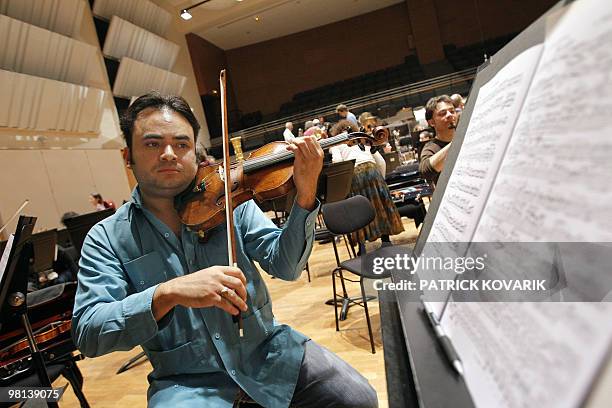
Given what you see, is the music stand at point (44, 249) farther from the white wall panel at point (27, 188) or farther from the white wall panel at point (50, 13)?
the white wall panel at point (50, 13)

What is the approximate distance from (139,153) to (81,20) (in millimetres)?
7736

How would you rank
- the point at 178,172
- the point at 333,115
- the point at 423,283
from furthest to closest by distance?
the point at 333,115
the point at 178,172
the point at 423,283

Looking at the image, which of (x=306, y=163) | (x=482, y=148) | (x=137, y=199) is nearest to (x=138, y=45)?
(x=137, y=199)

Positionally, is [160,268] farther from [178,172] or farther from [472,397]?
[472,397]

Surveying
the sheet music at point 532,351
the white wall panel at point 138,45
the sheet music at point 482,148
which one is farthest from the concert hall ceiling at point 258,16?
the sheet music at point 532,351

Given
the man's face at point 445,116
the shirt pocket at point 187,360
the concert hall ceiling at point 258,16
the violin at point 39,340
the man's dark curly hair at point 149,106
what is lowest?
the violin at point 39,340

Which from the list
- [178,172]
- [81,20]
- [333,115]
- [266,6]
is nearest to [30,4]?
[81,20]

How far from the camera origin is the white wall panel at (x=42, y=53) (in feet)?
19.7

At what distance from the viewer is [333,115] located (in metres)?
10.4

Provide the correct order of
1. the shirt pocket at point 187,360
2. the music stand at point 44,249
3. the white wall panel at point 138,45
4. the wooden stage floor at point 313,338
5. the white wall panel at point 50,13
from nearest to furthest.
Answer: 1. the shirt pocket at point 187,360
2. the wooden stage floor at point 313,338
3. the music stand at point 44,249
4. the white wall panel at point 50,13
5. the white wall panel at point 138,45

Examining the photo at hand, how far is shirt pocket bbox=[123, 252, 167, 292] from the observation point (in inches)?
52.6

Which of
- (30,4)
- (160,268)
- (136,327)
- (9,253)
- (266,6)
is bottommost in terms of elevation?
(136,327)

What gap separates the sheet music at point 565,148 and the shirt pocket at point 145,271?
1.11 m

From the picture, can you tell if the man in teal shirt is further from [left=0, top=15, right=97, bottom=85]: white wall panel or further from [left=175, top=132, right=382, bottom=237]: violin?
[left=0, top=15, right=97, bottom=85]: white wall panel
